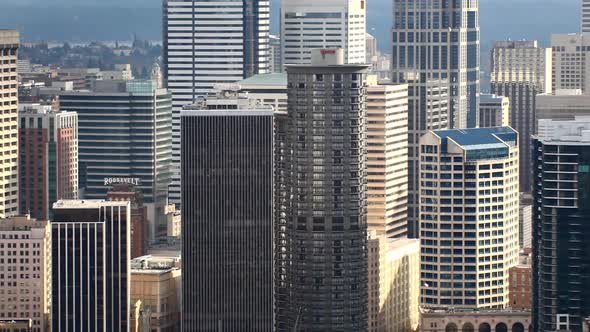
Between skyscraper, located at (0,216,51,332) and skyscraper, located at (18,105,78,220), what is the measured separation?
45.4 feet

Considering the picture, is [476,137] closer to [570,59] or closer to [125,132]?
[125,132]

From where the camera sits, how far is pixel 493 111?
543 ft

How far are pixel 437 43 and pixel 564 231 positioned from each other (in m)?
55.6

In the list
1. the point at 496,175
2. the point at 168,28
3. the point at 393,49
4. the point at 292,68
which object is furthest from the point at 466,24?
the point at 292,68

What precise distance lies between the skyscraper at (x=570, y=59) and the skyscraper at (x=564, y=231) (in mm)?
69097

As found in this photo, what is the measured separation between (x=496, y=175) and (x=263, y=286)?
19.8 m

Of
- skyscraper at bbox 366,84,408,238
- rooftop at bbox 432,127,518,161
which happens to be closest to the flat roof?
rooftop at bbox 432,127,518,161

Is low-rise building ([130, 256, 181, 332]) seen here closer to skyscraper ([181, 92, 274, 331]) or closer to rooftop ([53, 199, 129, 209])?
skyscraper ([181, 92, 274, 331])

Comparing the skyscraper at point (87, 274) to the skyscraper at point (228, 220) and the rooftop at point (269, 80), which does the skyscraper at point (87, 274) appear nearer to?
the skyscraper at point (228, 220)

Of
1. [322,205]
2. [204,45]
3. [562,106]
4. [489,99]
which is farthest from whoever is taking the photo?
[489,99]

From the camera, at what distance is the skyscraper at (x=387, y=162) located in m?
126

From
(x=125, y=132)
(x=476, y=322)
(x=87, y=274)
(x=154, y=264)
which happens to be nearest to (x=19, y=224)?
(x=154, y=264)

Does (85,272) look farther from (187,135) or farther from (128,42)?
(128,42)

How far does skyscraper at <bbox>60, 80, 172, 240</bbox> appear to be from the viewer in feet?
473
